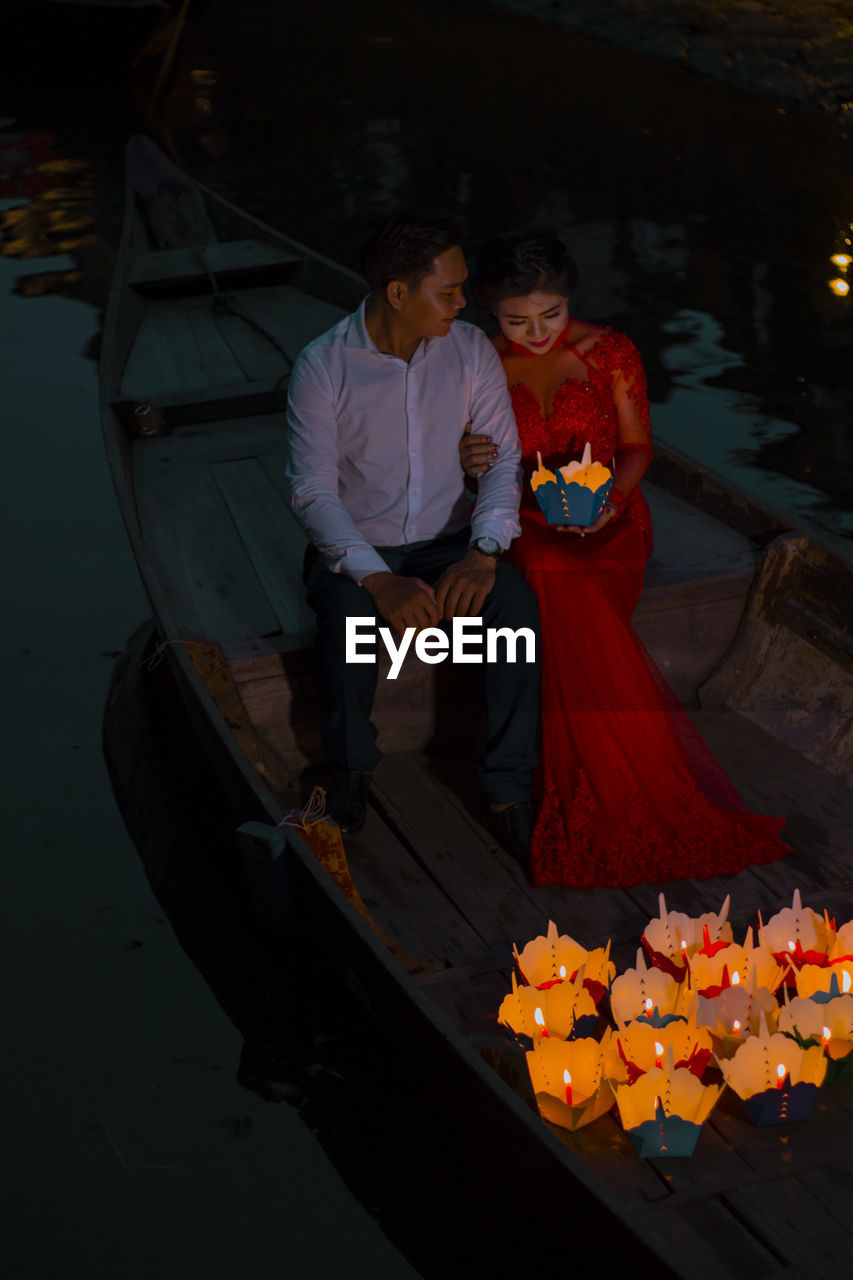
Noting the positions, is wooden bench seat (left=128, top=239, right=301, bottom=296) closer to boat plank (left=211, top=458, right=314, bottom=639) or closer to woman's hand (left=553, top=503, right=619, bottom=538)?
boat plank (left=211, top=458, right=314, bottom=639)

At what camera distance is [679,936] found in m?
2.98

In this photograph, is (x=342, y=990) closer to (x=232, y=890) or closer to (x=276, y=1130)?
(x=276, y=1130)

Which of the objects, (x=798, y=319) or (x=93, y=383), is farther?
(x=798, y=319)

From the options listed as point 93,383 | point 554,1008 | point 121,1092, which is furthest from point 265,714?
point 93,383

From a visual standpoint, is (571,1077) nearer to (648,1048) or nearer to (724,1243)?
(648,1048)

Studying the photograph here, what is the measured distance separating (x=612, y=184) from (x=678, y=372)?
5636 millimetres

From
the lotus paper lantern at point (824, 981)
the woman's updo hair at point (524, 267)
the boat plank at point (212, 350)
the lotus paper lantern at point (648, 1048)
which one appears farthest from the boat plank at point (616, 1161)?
the boat plank at point (212, 350)

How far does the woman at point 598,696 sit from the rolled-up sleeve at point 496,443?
52 mm

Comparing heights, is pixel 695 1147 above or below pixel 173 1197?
above

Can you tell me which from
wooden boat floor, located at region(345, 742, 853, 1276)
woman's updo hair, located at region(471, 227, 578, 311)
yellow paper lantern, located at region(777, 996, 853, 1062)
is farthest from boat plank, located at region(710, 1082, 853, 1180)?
woman's updo hair, located at region(471, 227, 578, 311)

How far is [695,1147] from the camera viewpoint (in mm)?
2635

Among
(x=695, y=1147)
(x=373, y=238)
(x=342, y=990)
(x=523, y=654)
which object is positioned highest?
(x=373, y=238)

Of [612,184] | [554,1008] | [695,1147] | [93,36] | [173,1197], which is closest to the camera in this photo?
[695,1147]

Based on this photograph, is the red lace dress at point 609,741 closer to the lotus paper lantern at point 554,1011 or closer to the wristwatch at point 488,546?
the wristwatch at point 488,546
